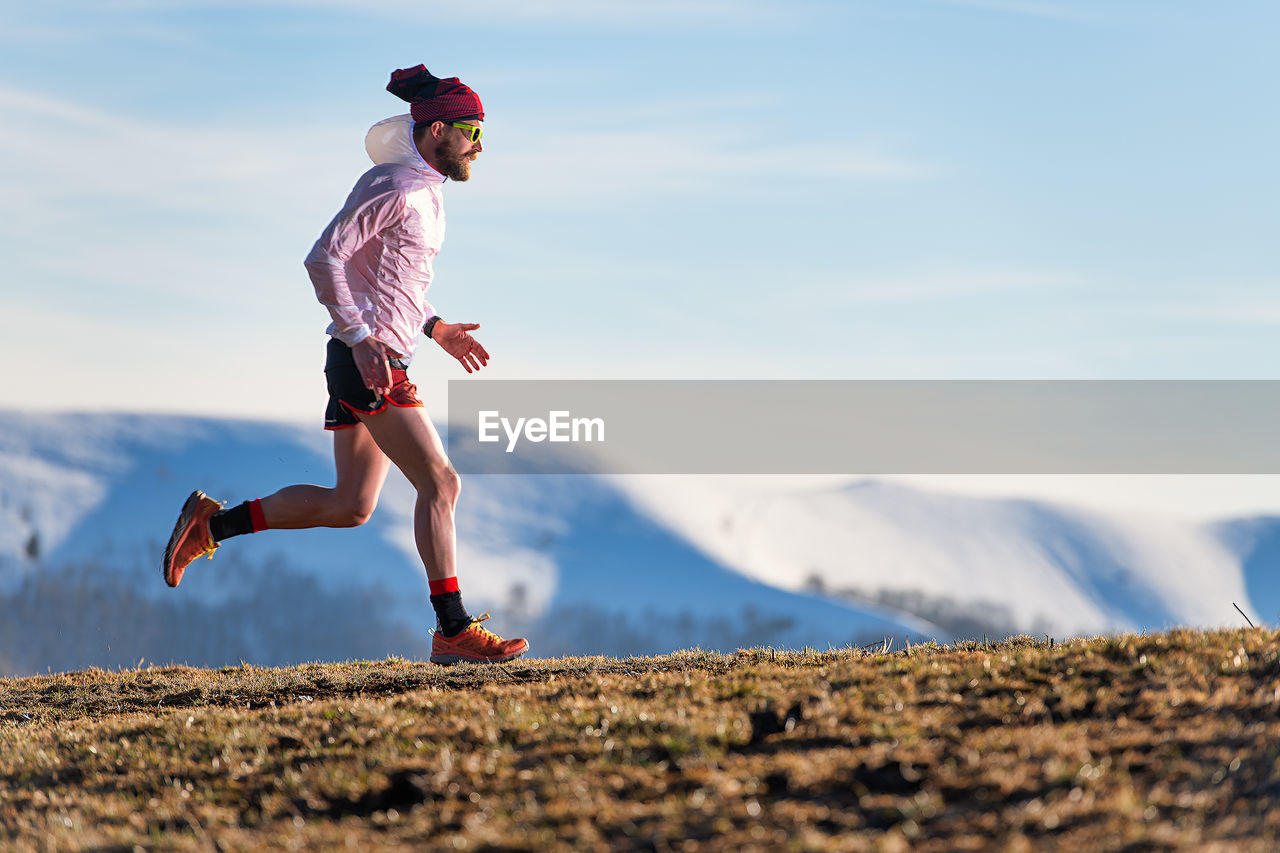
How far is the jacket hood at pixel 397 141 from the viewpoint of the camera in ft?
29.6

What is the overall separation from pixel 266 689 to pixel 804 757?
5847 millimetres

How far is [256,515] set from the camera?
9.29 meters

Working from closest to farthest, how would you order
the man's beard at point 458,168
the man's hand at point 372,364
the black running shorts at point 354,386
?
the man's hand at point 372,364
the black running shorts at point 354,386
the man's beard at point 458,168

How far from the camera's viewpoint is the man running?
8414mm

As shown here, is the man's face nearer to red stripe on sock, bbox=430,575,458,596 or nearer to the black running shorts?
the black running shorts

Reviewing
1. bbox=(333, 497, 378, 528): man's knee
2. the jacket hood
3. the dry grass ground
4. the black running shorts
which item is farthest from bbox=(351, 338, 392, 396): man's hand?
the dry grass ground

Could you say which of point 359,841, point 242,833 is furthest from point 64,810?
point 359,841

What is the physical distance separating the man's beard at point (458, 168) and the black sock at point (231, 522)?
319 centimetres

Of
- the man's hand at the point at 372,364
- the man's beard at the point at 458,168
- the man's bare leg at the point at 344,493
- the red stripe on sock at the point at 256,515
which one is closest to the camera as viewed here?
the man's hand at the point at 372,364

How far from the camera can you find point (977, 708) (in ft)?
19.0

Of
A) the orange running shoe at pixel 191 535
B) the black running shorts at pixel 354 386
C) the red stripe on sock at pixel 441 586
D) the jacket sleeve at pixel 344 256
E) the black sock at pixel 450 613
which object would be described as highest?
the jacket sleeve at pixel 344 256

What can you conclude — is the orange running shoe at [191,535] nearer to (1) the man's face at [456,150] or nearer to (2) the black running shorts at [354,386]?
(2) the black running shorts at [354,386]

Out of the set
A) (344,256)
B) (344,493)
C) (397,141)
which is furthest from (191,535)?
(397,141)

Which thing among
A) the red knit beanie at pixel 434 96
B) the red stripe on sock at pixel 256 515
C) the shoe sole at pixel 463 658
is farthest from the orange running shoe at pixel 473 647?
the red knit beanie at pixel 434 96
